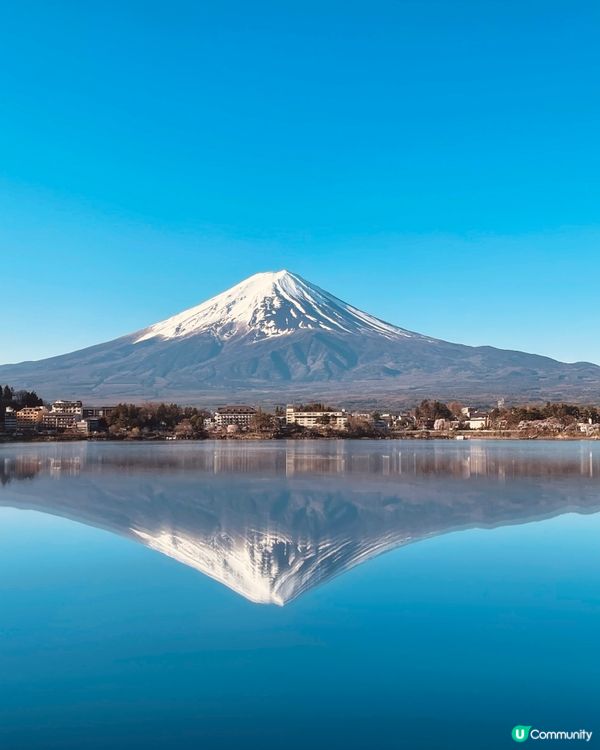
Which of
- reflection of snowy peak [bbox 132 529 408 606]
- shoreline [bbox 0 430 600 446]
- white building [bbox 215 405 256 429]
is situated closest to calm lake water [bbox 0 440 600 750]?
reflection of snowy peak [bbox 132 529 408 606]

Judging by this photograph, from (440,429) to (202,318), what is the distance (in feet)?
396

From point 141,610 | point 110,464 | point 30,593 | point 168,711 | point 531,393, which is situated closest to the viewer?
point 168,711

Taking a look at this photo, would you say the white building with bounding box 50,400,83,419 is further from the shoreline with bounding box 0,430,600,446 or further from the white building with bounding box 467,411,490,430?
the white building with bounding box 467,411,490,430

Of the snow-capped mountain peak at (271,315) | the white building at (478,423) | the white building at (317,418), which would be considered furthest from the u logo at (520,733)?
the snow-capped mountain peak at (271,315)

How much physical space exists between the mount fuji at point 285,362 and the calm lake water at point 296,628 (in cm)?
11195

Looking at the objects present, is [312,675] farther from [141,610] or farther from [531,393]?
[531,393]

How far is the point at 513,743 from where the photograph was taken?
10.3ft

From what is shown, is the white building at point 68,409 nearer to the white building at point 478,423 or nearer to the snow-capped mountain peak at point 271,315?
the white building at point 478,423

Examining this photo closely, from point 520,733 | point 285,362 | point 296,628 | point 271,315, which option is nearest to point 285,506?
point 296,628

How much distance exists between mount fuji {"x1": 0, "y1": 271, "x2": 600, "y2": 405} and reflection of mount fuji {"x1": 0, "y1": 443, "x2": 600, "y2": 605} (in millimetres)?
103164

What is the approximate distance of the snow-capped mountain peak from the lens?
17250 cm

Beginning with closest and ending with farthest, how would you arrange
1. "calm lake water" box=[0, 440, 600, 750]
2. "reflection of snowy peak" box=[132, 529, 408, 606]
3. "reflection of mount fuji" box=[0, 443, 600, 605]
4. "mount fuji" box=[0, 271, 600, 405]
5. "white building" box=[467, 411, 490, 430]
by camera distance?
"calm lake water" box=[0, 440, 600, 750]
"reflection of snowy peak" box=[132, 529, 408, 606]
"reflection of mount fuji" box=[0, 443, 600, 605]
"white building" box=[467, 411, 490, 430]
"mount fuji" box=[0, 271, 600, 405]

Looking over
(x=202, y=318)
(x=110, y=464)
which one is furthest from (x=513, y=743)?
(x=202, y=318)

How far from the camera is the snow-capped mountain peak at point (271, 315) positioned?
172 meters
